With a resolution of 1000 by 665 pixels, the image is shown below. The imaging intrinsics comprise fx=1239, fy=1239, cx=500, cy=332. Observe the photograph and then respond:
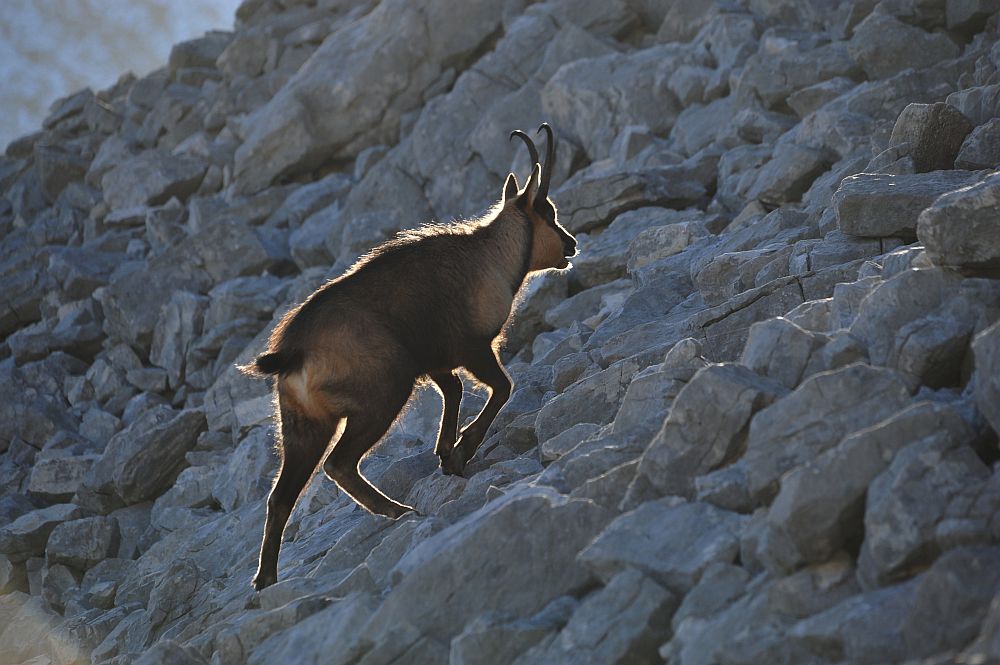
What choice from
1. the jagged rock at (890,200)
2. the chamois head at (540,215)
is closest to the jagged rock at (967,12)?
the jagged rock at (890,200)

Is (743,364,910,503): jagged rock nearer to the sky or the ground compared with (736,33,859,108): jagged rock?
nearer to the sky

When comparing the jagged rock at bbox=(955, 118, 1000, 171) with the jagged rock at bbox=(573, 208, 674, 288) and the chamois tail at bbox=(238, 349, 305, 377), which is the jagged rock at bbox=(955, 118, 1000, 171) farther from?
the chamois tail at bbox=(238, 349, 305, 377)

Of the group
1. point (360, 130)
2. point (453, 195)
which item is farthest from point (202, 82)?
point (453, 195)

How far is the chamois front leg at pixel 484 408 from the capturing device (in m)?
9.48

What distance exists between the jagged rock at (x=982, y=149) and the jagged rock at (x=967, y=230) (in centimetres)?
321

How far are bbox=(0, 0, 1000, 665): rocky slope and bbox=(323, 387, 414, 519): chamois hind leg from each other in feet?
0.53

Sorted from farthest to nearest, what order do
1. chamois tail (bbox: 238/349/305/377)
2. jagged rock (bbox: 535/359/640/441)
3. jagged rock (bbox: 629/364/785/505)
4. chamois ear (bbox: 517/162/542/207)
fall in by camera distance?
chamois ear (bbox: 517/162/542/207), jagged rock (bbox: 535/359/640/441), chamois tail (bbox: 238/349/305/377), jagged rock (bbox: 629/364/785/505)

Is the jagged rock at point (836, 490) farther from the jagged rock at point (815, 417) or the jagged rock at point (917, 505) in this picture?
the jagged rock at point (815, 417)

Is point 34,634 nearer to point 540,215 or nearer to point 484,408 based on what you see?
point 484,408

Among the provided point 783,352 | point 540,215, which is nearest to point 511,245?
point 540,215

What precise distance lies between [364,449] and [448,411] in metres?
1.26

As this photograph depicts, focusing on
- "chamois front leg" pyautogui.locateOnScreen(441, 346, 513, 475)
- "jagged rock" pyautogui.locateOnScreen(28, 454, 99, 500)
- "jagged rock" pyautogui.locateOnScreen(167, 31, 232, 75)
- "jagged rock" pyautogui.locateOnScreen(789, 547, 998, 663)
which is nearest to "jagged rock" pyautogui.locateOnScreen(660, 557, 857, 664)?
"jagged rock" pyautogui.locateOnScreen(789, 547, 998, 663)

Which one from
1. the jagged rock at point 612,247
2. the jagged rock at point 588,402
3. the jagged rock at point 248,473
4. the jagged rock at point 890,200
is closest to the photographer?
the jagged rock at point 890,200

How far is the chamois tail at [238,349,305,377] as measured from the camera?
8.47m
